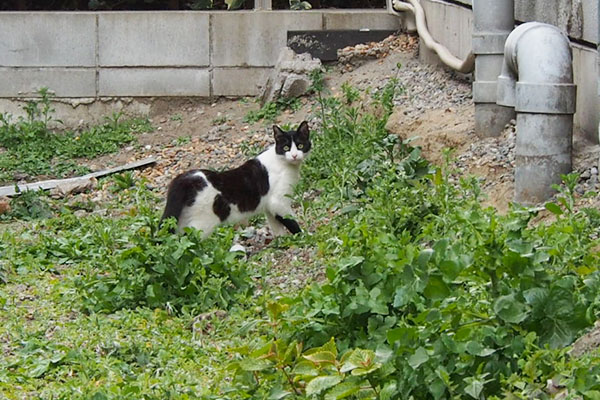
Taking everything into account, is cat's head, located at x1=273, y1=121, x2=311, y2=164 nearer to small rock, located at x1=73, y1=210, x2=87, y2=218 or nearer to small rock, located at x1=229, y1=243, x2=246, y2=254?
small rock, located at x1=229, y1=243, x2=246, y2=254

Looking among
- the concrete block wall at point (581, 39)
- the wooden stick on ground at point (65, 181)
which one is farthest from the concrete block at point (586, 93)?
the wooden stick on ground at point (65, 181)

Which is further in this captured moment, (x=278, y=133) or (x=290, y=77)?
(x=290, y=77)

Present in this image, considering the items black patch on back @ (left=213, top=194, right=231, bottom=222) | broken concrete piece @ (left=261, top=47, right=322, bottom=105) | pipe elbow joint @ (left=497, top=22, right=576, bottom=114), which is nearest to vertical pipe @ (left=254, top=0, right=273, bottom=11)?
broken concrete piece @ (left=261, top=47, right=322, bottom=105)

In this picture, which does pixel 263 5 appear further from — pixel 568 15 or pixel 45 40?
pixel 568 15

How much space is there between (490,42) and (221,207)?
6.57 ft

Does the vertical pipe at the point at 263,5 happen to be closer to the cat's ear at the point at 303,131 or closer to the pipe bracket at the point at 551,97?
the cat's ear at the point at 303,131

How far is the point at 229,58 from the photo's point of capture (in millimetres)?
11148

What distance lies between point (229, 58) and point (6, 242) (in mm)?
4186

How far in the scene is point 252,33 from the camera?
36.6 ft

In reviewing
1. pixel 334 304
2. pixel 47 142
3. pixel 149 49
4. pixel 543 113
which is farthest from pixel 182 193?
pixel 149 49

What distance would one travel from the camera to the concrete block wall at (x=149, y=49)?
36.5 feet

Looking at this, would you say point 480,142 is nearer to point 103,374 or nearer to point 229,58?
point 103,374

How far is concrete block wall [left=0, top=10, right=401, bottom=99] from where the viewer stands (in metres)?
11.1

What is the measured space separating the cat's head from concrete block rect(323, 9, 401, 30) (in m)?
3.55
